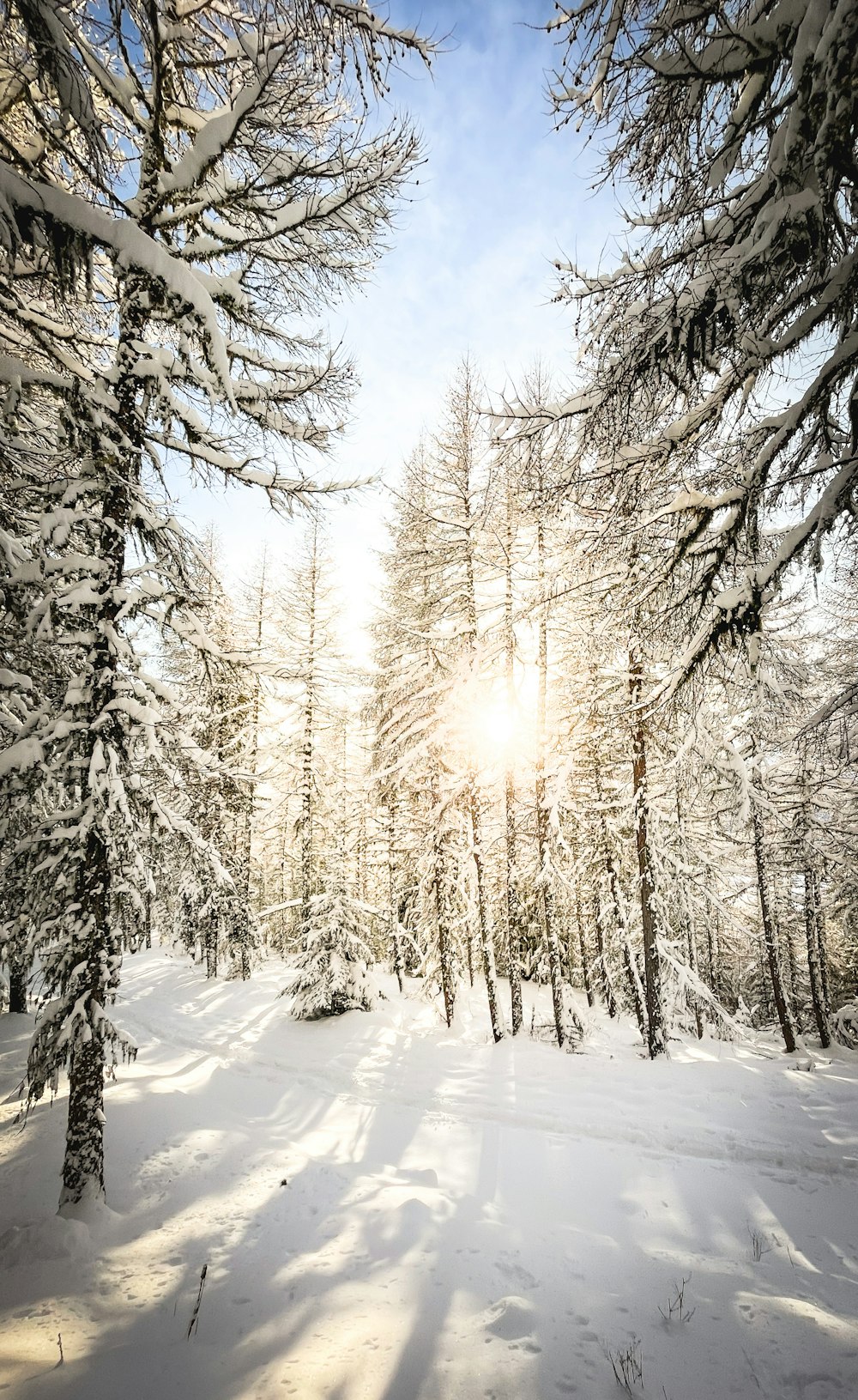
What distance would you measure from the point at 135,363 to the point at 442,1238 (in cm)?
910

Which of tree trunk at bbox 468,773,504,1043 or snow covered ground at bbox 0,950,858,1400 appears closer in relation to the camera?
snow covered ground at bbox 0,950,858,1400

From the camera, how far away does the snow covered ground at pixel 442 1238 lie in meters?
3.32

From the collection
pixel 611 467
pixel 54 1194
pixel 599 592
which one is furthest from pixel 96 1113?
pixel 611 467

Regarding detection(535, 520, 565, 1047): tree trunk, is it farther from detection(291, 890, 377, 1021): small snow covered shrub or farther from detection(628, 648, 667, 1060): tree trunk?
detection(291, 890, 377, 1021): small snow covered shrub

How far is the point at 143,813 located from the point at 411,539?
1044 centimetres

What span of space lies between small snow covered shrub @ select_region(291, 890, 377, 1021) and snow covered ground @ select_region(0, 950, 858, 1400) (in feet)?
9.64

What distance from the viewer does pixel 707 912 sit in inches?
531

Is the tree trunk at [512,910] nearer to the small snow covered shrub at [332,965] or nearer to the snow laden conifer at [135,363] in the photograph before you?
the small snow covered shrub at [332,965]

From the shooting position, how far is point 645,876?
11.1 meters

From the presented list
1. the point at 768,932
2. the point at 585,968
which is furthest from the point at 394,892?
the point at 768,932

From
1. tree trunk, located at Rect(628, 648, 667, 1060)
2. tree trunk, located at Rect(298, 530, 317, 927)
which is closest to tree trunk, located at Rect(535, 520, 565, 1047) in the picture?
tree trunk, located at Rect(628, 648, 667, 1060)

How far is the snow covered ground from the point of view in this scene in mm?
3320

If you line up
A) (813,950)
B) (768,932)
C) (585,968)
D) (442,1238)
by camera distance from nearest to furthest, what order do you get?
(442,1238), (768,932), (813,950), (585,968)

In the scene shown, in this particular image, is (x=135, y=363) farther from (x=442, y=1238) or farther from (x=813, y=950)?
(x=813, y=950)
